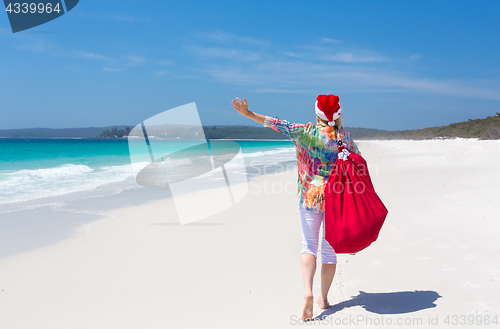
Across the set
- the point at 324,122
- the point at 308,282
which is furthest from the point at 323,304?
the point at 324,122

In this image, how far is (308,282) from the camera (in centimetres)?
256

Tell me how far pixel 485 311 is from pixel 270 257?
2.10 meters

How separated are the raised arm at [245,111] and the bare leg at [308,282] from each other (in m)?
1.10

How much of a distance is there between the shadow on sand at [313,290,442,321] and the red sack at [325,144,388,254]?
24.7 inches

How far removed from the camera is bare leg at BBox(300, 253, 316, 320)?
2.51 m

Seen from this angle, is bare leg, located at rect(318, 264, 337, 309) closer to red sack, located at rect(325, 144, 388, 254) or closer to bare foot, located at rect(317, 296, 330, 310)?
bare foot, located at rect(317, 296, 330, 310)

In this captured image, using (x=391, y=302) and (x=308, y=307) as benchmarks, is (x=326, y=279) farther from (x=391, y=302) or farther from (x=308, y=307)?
(x=391, y=302)

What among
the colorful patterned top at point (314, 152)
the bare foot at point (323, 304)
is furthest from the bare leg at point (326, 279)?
the colorful patterned top at point (314, 152)

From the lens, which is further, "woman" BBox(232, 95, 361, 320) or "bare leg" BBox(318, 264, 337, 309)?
"bare leg" BBox(318, 264, 337, 309)

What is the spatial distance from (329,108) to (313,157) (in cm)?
37

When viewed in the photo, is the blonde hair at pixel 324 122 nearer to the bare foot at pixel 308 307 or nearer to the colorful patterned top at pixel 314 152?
the colorful patterned top at pixel 314 152

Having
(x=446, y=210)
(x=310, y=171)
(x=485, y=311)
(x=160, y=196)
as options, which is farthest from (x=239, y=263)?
(x=160, y=196)

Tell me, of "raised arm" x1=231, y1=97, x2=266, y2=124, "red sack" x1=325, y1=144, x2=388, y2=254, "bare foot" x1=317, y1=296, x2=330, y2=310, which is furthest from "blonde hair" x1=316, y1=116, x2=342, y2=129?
"bare foot" x1=317, y1=296, x2=330, y2=310

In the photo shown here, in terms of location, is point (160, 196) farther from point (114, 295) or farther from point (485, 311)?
point (485, 311)
